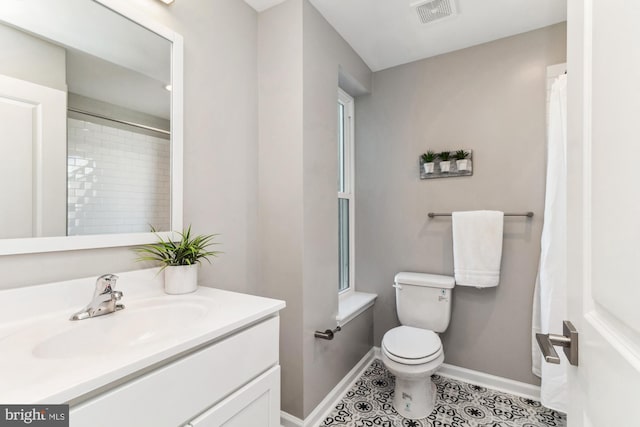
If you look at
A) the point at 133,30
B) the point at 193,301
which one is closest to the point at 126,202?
the point at 193,301

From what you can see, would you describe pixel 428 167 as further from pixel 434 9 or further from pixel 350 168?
pixel 434 9

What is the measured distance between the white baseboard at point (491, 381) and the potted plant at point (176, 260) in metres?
1.89

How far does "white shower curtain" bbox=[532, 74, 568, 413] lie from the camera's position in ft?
5.46

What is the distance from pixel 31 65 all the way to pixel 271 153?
38.5 inches

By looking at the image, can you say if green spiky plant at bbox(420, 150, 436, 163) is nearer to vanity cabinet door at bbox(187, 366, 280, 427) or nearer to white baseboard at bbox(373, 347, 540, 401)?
white baseboard at bbox(373, 347, 540, 401)

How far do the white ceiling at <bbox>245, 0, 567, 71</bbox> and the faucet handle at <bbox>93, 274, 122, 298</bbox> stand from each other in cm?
156

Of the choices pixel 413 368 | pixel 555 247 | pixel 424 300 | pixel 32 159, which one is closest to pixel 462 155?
pixel 555 247

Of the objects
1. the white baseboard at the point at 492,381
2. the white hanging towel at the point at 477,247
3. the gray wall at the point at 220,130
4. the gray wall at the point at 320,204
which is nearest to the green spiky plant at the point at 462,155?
the white hanging towel at the point at 477,247

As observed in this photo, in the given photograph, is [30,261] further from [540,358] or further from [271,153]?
[540,358]

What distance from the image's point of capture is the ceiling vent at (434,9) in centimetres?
164

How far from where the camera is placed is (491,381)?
6.56 feet

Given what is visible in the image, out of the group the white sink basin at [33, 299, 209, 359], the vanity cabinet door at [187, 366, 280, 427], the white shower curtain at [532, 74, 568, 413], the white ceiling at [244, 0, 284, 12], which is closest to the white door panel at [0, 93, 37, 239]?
the white sink basin at [33, 299, 209, 359]

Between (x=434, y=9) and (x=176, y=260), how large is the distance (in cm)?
190

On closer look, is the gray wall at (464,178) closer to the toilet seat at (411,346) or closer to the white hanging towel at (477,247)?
the white hanging towel at (477,247)
